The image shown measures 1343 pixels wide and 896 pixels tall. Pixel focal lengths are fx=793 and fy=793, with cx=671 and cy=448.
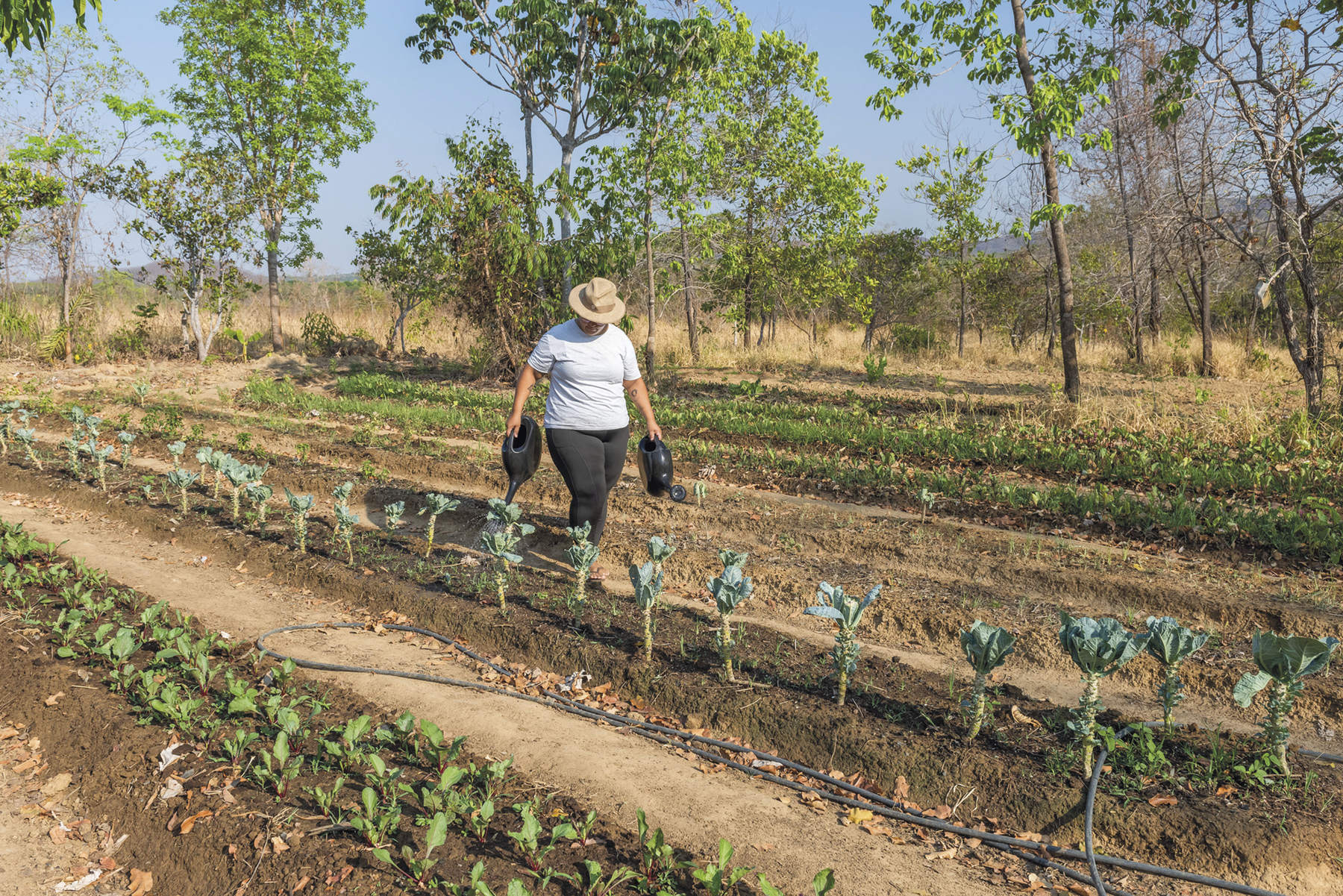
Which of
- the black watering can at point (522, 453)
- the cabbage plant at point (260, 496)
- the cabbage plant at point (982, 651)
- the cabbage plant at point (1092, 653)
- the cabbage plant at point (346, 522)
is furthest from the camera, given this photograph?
the cabbage plant at point (260, 496)

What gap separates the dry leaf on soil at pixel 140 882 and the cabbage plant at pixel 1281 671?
3757 millimetres

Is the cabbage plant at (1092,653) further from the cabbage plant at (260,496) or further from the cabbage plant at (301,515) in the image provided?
the cabbage plant at (260,496)

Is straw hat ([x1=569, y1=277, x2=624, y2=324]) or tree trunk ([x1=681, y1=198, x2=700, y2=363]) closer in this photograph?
straw hat ([x1=569, y1=277, x2=624, y2=324])

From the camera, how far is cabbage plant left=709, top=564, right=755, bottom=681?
365cm

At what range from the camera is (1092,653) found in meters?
2.93

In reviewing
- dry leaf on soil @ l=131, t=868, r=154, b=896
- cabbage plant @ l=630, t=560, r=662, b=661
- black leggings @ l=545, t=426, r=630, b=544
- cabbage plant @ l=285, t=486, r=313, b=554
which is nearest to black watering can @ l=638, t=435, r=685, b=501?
black leggings @ l=545, t=426, r=630, b=544

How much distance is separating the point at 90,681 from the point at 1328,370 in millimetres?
18122

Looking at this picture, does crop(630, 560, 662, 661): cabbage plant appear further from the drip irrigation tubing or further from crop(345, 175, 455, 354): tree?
crop(345, 175, 455, 354): tree

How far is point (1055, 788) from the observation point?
2.92 meters

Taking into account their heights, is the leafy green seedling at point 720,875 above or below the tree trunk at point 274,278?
below

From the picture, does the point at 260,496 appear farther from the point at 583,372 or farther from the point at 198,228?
the point at 198,228

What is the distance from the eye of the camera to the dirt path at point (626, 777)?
2676 millimetres

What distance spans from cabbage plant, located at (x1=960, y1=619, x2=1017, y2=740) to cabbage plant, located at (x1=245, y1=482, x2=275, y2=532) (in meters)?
4.84

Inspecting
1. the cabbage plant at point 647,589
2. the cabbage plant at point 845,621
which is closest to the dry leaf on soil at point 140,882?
the cabbage plant at point 647,589
